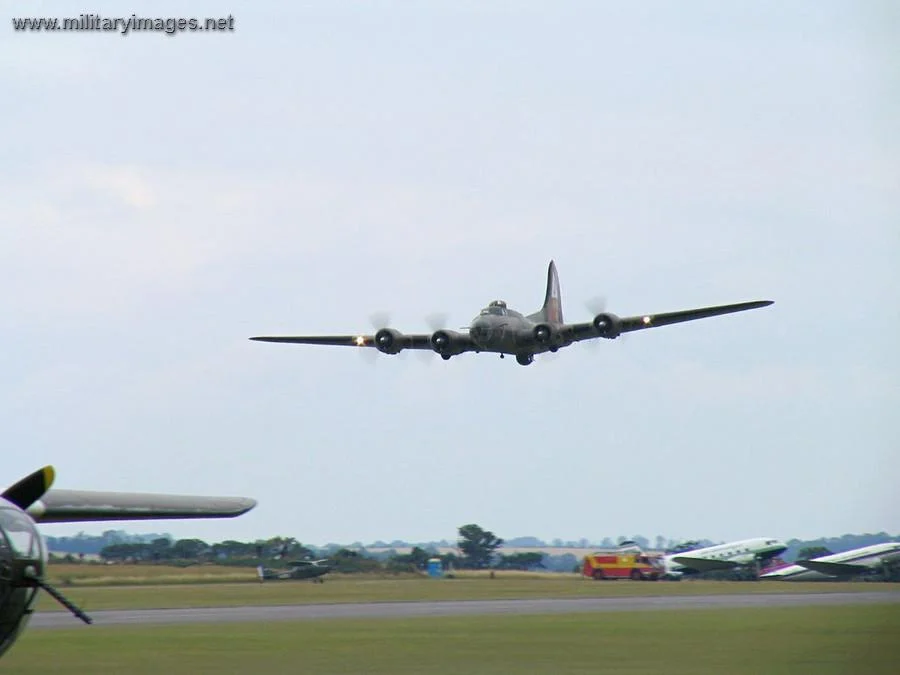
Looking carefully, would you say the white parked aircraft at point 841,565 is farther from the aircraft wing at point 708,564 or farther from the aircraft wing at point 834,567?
the aircraft wing at point 708,564

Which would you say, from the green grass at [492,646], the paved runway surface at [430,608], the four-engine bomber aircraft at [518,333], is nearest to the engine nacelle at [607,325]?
the four-engine bomber aircraft at [518,333]

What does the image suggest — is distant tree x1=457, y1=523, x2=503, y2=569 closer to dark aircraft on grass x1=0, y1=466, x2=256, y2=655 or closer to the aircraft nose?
the aircraft nose

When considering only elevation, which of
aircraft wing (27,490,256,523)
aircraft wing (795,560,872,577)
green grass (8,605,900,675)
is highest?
aircraft wing (795,560,872,577)

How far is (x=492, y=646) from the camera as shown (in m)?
24.9

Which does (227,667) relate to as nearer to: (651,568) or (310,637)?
(310,637)

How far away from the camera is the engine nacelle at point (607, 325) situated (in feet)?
197

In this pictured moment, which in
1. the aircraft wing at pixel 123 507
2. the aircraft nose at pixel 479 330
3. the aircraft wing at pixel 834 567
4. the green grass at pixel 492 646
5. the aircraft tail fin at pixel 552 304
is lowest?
the green grass at pixel 492 646

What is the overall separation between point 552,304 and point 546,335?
7.28 meters

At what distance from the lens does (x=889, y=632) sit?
25.6 m

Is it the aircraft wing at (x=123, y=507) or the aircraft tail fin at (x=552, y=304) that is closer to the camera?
the aircraft wing at (x=123, y=507)

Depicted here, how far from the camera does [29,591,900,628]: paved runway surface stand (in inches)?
1340

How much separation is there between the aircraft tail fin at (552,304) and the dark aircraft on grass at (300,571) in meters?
16.2

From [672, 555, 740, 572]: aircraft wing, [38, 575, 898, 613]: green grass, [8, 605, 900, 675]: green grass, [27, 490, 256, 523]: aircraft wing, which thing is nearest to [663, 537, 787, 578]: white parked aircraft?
[672, 555, 740, 572]: aircraft wing

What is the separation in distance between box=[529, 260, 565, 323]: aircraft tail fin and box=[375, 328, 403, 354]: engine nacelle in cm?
694
